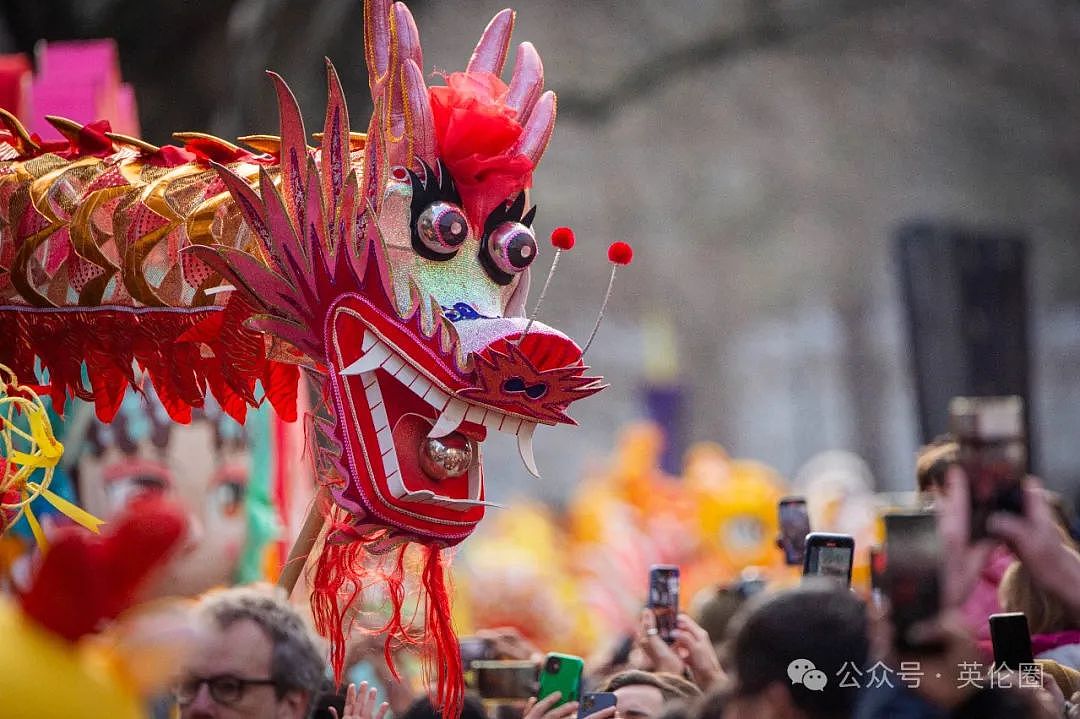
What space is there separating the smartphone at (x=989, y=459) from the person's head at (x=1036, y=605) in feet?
0.60

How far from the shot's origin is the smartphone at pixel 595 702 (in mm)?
2354

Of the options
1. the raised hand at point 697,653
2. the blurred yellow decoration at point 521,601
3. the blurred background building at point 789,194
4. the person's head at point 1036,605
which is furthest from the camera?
the blurred background building at point 789,194

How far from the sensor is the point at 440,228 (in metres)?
2.38

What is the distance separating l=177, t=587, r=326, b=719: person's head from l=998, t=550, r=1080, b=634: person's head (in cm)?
138

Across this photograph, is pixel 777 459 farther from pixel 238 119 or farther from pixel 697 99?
pixel 238 119

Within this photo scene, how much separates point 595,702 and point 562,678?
120mm

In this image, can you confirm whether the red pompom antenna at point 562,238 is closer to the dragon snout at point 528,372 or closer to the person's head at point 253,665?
the dragon snout at point 528,372

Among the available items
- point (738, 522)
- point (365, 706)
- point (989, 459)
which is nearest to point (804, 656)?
point (365, 706)

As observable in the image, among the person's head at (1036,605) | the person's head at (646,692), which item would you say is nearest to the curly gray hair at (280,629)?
the person's head at (646,692)

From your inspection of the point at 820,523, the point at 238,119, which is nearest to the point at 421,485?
the point at 820,523

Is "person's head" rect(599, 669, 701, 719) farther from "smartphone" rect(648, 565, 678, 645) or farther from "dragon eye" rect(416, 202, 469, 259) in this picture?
"dragon eye" rect(416, 202, 469, 259)

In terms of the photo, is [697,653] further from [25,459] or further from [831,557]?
[25,459]

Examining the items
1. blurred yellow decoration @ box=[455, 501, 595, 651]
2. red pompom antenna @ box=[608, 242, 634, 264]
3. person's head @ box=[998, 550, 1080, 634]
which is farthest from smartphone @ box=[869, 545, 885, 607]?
blurred yellow decoration @ box=[455, 501, 595, 651]

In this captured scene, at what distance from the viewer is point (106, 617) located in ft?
4.22
